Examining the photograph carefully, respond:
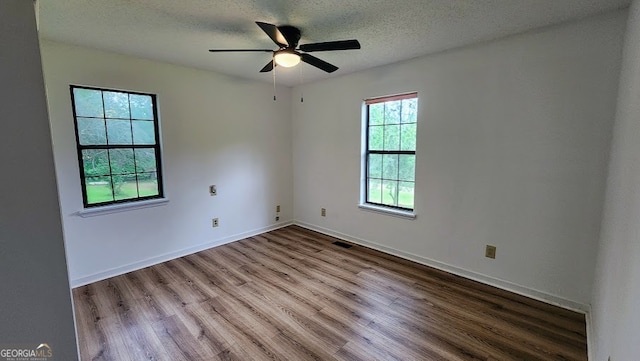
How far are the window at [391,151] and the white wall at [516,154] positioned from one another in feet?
0.52

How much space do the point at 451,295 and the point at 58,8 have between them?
391cm

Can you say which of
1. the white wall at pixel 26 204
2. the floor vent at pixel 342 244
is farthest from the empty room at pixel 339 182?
the floor vent at pixel 342 244

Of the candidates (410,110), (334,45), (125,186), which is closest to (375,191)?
(410,110)

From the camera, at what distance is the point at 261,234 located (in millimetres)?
4301

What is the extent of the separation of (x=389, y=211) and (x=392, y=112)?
49.9 inches

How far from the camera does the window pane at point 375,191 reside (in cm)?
369

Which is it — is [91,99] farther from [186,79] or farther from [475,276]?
[475,276]

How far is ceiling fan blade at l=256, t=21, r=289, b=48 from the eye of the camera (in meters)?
1.83

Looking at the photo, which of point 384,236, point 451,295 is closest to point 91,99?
point 384,236

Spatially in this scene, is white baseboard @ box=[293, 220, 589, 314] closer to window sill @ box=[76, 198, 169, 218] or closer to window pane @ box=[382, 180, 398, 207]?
window pane @ box=[382, 180, 398, 207]

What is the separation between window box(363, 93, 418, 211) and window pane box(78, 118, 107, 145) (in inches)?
122

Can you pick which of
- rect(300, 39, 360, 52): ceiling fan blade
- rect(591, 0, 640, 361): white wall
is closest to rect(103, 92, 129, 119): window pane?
rect(300, 39, 360, 52): ceiling fan blade

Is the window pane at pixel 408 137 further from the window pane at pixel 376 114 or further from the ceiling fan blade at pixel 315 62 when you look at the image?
the ceiling fan blade at pixel 315 62

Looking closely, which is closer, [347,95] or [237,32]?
[237,32]
